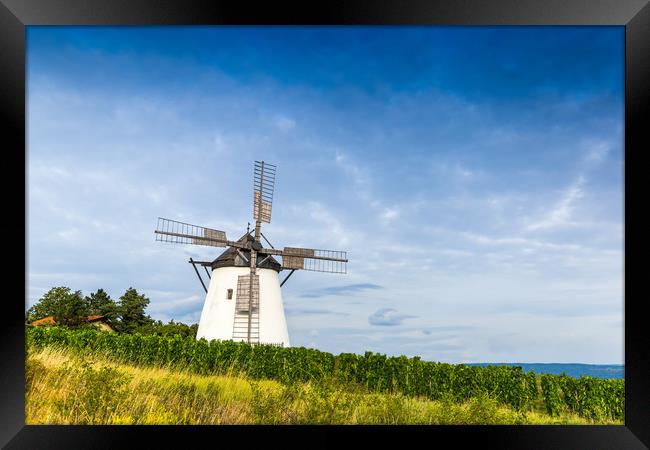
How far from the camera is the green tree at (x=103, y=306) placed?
17.1 meters

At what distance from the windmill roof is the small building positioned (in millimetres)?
4541

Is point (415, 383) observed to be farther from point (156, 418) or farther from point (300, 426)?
point (300, 426)

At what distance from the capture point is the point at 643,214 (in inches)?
87.1

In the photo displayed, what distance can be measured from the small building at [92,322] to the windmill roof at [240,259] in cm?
454

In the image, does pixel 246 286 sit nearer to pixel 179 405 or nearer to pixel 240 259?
pixel 240 259

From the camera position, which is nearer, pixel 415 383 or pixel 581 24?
pixel 581 24

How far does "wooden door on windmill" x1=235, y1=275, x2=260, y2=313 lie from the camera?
44.4 ft

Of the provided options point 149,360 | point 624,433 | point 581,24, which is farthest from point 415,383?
point 581,24

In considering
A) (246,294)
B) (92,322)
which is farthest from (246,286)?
(92,322)

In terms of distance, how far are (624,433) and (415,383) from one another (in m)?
7.24

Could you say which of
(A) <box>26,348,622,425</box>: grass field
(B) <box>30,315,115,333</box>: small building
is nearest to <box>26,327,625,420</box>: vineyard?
(A) <box>26,348,622,425</box>: grass field

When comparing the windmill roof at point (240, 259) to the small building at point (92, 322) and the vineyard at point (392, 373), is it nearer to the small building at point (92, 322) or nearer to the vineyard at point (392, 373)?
the vineyard at point (392, 373)

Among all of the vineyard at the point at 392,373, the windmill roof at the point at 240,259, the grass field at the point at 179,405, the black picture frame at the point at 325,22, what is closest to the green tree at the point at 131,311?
the windmill roof at the point at 240,259

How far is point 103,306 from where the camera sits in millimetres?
17609
